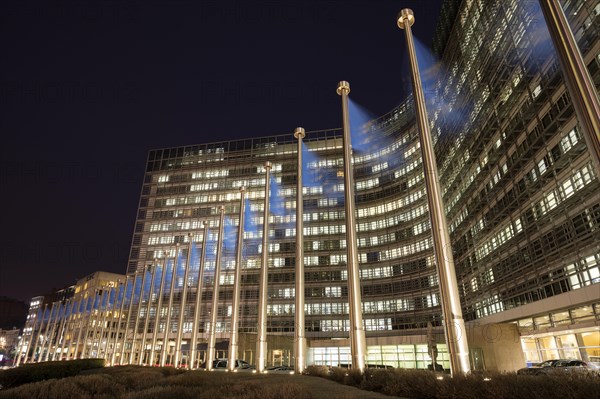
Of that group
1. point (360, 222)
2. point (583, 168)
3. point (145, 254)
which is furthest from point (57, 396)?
point (145, 254)

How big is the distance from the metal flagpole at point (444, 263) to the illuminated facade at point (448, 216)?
15.9 m

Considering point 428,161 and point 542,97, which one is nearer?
point 428,161

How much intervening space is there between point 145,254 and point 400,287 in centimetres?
5622

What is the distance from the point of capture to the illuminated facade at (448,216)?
2823 centimetres

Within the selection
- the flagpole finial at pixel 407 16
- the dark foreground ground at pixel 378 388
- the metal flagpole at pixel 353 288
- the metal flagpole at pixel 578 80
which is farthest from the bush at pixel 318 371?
the flagpole finial at pixel 407 16

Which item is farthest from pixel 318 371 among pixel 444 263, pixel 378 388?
pixel 444 263

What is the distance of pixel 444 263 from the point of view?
525 inches

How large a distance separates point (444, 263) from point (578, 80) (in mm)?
6803

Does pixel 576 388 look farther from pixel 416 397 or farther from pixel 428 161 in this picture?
pixel 428 161

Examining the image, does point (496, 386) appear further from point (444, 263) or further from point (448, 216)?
point (448, 216)

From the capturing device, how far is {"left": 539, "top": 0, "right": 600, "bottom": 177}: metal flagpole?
859 centimetres

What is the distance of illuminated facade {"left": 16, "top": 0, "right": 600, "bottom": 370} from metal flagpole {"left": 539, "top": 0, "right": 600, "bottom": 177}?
731 inches

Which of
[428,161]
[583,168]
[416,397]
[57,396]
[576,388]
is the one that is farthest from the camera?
[583,168]

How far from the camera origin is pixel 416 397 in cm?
1095
